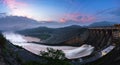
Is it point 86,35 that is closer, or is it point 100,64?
point 100,64

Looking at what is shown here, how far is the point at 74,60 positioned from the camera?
6094 cm

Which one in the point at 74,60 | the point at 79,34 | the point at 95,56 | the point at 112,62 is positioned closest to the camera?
the point at 112,62

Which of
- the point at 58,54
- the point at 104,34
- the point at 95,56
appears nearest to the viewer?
the point at 58,54

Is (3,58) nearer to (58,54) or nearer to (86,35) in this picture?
(58,54)

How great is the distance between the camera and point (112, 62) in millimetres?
53281

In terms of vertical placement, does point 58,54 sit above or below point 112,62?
above

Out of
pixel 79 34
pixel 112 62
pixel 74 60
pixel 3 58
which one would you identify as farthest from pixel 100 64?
pixel 79 34

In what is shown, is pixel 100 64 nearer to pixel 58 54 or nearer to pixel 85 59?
pixel 85 59

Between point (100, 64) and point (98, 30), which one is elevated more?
point (98, 30)

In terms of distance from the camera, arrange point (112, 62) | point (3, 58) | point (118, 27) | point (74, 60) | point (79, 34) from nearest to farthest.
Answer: point (3, 58)
point (112, 62)
point (74, 60)
point (118, 27)
point (79, 34)

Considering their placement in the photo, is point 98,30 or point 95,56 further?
point 98,30

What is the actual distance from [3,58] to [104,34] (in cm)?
6730

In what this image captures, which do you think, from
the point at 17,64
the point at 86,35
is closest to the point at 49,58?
the point at 17,64

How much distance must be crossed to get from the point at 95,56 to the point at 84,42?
111 ft
